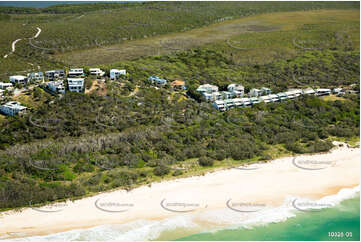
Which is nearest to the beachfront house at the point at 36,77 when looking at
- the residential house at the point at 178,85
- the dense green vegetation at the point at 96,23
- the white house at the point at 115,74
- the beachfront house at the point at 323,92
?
the dense green vegetation at the point at 96,23

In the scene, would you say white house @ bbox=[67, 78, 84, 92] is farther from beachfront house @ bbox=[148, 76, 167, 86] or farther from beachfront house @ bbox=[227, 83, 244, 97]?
beachfront house @ bbox=[227, 83, 244, 97]

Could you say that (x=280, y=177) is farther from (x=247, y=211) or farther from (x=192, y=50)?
(x=192, y=50)

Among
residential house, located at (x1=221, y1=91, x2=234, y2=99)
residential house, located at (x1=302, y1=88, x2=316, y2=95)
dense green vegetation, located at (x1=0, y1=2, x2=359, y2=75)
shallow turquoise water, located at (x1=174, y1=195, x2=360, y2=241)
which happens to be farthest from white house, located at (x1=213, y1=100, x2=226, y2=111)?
dense green vegetation, located at (x1=0, y1=2, x2=359, y2=75)

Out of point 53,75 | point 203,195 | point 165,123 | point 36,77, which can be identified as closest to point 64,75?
point 53,75

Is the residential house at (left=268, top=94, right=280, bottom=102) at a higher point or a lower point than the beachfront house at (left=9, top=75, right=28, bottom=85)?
lower

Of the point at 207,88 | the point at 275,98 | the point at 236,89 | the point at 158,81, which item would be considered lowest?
the point at 275,98

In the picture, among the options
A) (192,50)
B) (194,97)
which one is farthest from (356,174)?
(192,50)

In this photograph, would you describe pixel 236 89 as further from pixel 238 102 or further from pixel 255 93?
pixel 238 102

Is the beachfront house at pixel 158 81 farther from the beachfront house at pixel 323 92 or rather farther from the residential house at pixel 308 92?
the beachfront house at pixel 323 92
